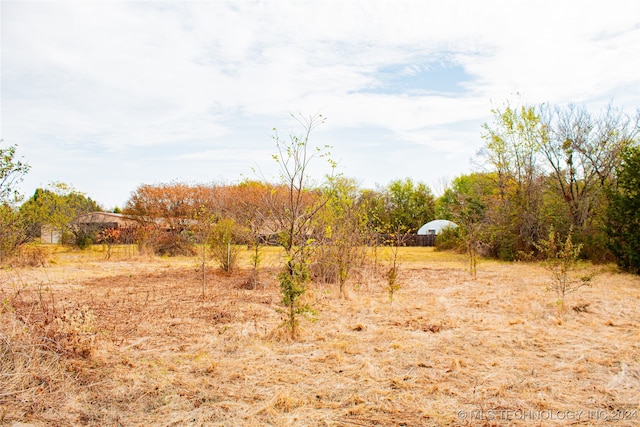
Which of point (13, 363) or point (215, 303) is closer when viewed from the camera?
point (13, 363)

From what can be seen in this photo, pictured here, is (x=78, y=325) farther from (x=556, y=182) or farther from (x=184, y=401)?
(x=556, y=182)

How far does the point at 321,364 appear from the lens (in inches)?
197

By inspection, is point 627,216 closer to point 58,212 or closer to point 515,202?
point 515,202

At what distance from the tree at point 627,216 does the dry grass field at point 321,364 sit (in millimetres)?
5986

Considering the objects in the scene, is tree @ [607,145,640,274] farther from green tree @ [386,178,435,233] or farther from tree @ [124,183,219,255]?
green tree @ [386,178,435,233]

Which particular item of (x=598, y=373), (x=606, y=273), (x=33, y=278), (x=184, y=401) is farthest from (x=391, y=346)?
(x=606, y=273)

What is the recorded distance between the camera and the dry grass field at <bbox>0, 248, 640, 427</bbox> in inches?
148

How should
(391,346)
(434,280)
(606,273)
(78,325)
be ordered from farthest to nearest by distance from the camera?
(606,273)
(434,280)
(391,346)
(78,325)

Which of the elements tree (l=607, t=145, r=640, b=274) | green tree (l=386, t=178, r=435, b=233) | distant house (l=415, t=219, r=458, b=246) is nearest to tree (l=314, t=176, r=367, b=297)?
tree (l=607, t=145, r=640, b=274)

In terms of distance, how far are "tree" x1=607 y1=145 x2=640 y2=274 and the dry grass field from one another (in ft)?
19.6

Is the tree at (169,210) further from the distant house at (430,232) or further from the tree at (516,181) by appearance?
the distant house at (430,232)

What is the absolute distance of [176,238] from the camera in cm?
2031

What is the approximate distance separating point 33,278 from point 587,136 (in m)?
19.8

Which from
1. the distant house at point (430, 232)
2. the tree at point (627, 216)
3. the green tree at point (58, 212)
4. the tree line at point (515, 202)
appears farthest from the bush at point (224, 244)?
the distant house at point (430, 232)
